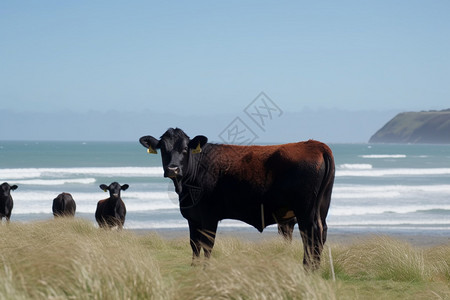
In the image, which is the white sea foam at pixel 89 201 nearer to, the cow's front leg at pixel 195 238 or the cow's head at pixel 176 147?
the cow's front leg at pixel 195 238

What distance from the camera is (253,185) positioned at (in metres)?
7.24

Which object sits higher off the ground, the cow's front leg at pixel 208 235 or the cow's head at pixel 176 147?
the cow's head at pixel 176 147

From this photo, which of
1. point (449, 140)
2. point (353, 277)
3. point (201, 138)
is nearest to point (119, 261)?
point (201, 138)

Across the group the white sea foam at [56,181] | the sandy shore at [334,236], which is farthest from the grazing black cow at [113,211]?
the white sea foam at [56,181]

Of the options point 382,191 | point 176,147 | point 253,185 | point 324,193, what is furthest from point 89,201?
point 324,193

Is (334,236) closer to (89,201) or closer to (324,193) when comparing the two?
(324,193)

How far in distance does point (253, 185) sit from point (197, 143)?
851 millimetres

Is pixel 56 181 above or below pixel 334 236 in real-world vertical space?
above

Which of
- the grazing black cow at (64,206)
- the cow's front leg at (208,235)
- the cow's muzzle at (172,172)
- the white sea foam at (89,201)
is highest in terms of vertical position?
the cow's muzzle at (172,172)

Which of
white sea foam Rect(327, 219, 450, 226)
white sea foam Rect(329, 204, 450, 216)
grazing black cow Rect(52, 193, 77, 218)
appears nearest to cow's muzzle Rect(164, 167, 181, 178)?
grazing black cow Rect(52, 193, 77, 218)

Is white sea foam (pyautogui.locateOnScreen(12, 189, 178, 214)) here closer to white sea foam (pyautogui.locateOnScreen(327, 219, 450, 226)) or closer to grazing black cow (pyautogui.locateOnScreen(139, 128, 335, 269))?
white sea foam (pyautogui.locateOnScreen(327, 219, 450, 226))

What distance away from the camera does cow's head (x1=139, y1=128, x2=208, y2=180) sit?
285 inches

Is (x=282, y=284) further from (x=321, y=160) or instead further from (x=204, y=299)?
(x=321, y=160)

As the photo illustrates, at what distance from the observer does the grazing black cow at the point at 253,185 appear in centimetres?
714
